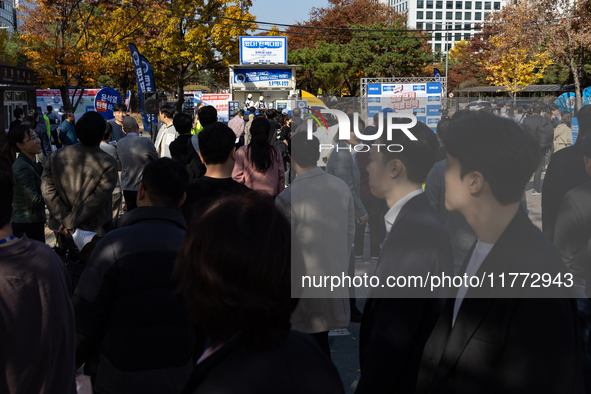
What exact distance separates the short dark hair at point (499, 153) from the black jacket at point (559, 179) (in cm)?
198

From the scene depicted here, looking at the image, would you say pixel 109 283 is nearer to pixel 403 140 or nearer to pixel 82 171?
pixel 403 140

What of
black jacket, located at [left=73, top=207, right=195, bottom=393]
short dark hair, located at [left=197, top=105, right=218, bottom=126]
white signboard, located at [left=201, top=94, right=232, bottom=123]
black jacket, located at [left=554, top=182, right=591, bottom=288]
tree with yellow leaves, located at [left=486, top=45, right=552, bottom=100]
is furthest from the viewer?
tree with yellow leaves, located at [left=486, top=45, right=552, bottom=100]

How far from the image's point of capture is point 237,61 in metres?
41.4

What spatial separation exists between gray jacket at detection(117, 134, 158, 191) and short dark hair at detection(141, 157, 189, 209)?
152 inches

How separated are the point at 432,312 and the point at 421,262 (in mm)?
186

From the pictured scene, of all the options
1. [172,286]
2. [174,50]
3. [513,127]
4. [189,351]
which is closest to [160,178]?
[172,286]

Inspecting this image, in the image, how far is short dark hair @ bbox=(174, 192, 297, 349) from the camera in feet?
3.96

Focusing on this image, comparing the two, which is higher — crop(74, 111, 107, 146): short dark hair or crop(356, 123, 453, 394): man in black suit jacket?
crop(74, 111, 107, 146): short dark hair

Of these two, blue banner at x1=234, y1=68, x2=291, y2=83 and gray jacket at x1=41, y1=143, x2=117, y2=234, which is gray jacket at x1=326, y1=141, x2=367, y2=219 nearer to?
gray jacket at x1=41, y1=143, x2=117, y2=234

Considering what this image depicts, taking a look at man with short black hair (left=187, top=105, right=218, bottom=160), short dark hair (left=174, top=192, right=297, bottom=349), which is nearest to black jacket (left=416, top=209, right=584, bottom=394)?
short dark hair (left=174, top=192, right=297, bottom=349)

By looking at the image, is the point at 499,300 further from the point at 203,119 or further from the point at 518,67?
the point at 518,67

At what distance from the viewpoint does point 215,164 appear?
3842 mm

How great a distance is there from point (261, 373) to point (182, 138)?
5.33m

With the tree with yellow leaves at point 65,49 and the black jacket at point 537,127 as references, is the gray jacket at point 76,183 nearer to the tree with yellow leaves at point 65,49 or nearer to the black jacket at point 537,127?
the black jacket at point 537,127
